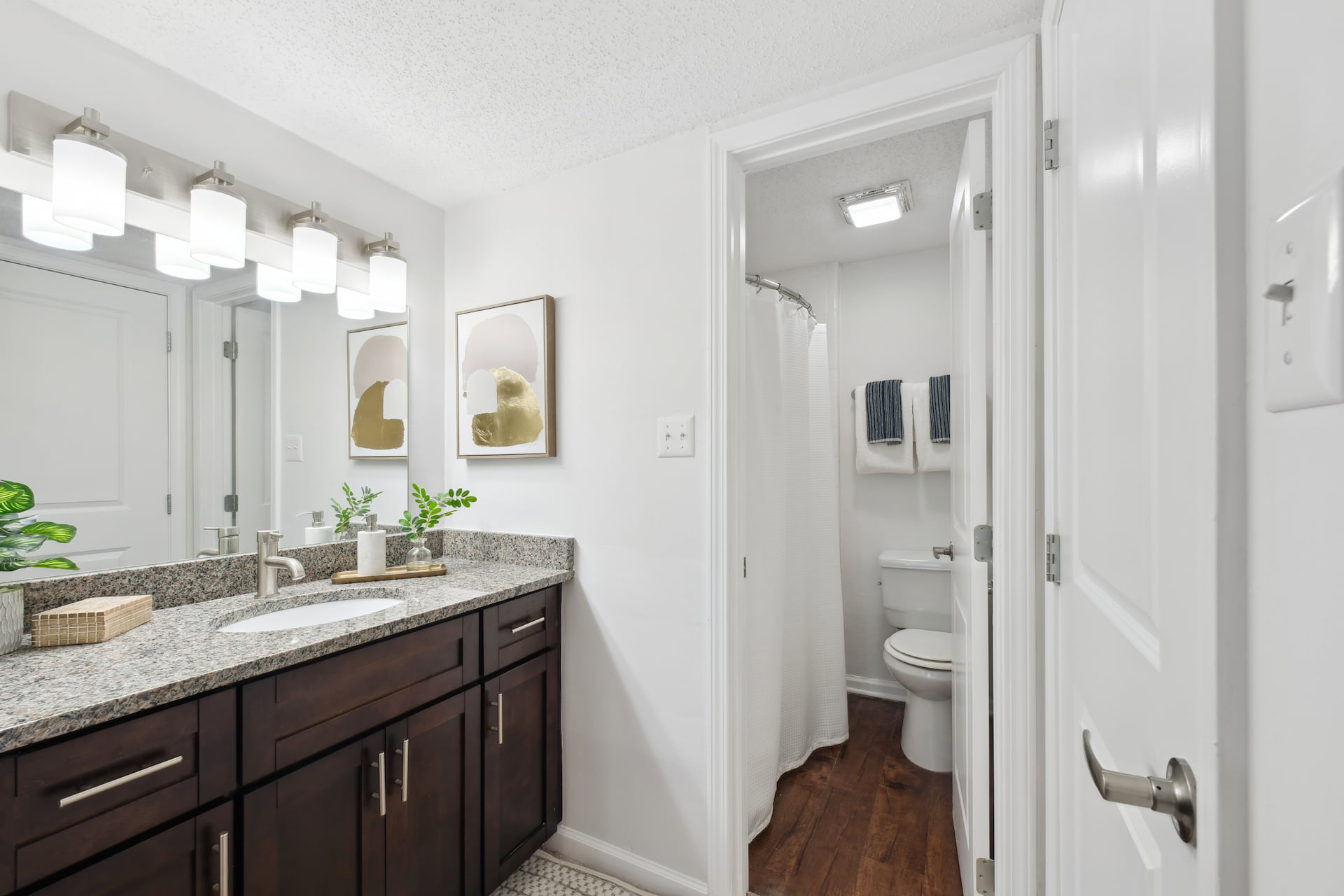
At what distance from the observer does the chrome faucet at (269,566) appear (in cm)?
150

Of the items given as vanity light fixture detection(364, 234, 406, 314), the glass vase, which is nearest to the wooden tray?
the glass vase

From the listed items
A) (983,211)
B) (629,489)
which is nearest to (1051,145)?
(983,211)

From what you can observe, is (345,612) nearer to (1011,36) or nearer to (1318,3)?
(1318,3)

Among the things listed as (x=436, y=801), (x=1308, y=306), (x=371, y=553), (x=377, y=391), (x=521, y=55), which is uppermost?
(x=521, y=55)

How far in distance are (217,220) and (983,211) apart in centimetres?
188

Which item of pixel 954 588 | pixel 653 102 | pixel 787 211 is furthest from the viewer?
pixel 787 211

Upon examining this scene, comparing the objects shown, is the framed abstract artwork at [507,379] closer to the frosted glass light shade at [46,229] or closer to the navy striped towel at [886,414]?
the frosted glass light shade at [46,229]

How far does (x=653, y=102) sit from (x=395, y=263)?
1.01 meters

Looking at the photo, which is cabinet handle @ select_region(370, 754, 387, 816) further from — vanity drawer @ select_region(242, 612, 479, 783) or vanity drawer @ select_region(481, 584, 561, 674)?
vanity drawer @ select_region(481, 584, 561, 674)

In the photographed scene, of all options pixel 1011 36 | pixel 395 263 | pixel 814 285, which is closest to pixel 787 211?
pixel 814 285

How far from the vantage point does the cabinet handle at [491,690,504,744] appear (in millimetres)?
1584

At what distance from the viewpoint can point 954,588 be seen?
1818 millimetres

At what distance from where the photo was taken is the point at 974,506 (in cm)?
137

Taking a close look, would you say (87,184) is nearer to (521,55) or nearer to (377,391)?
(377,391)
